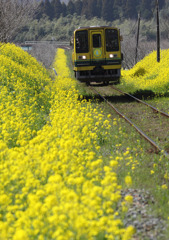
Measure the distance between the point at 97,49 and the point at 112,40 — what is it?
72 centimetres

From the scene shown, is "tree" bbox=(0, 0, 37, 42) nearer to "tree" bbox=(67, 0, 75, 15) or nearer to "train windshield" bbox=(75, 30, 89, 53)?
"train windshield" bbox=(75, 30, 89, 53)

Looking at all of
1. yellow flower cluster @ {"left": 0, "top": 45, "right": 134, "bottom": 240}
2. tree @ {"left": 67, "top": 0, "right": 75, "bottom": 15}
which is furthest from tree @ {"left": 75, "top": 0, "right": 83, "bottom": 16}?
yellow flower cluster @ {"left": 0, "top": 45, "right": 134, "bottom": 240}

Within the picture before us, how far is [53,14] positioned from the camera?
129 m

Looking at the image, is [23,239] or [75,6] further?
[75,6]

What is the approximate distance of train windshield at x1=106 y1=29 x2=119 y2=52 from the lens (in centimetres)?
1481

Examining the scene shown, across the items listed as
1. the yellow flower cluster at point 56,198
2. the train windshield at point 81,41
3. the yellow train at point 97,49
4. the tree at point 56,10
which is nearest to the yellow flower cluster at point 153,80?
the yellow train at point 97,49

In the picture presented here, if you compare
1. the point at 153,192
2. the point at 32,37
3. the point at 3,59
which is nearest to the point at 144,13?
the point at 32,37

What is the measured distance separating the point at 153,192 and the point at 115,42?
1060 cm

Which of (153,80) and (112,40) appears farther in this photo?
(153,80)

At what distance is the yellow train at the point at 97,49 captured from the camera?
48.5 ft

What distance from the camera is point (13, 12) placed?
19.4m

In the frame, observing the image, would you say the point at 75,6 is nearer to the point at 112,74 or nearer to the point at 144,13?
the point at 144,13

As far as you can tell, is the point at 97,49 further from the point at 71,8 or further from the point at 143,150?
the point at 71,8

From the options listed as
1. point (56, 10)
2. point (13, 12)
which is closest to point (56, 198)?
point (13, 12)
